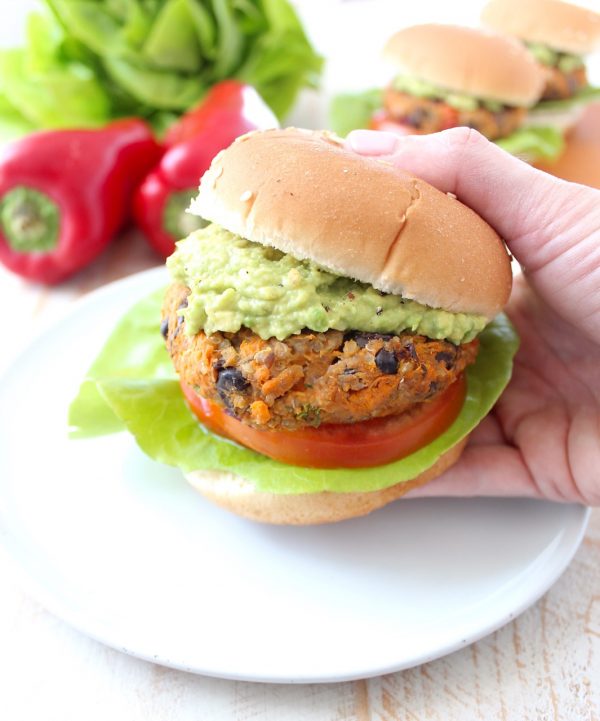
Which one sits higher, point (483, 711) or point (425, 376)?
point (425, 376)

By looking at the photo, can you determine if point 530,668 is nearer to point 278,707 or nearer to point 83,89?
point 278,707

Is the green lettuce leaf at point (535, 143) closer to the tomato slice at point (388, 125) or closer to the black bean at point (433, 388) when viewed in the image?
the tomato slice at point (388, 125)

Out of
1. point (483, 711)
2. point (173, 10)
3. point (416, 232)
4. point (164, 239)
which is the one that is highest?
point (416, 232)

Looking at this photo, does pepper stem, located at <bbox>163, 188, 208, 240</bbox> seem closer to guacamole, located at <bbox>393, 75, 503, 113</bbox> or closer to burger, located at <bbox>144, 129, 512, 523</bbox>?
guacamole, located at <bbox>393, 75, 503, 113</bbox>

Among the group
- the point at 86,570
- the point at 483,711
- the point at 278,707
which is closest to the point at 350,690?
the point at 278,707

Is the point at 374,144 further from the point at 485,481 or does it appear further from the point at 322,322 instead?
the point at 485,481

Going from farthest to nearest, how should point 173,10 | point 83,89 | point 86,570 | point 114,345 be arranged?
point 83,89, point 173,10, point 114,345, point 86,570

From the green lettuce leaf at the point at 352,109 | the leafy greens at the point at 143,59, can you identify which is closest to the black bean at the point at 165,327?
the leafy greens at the point at 143,59
